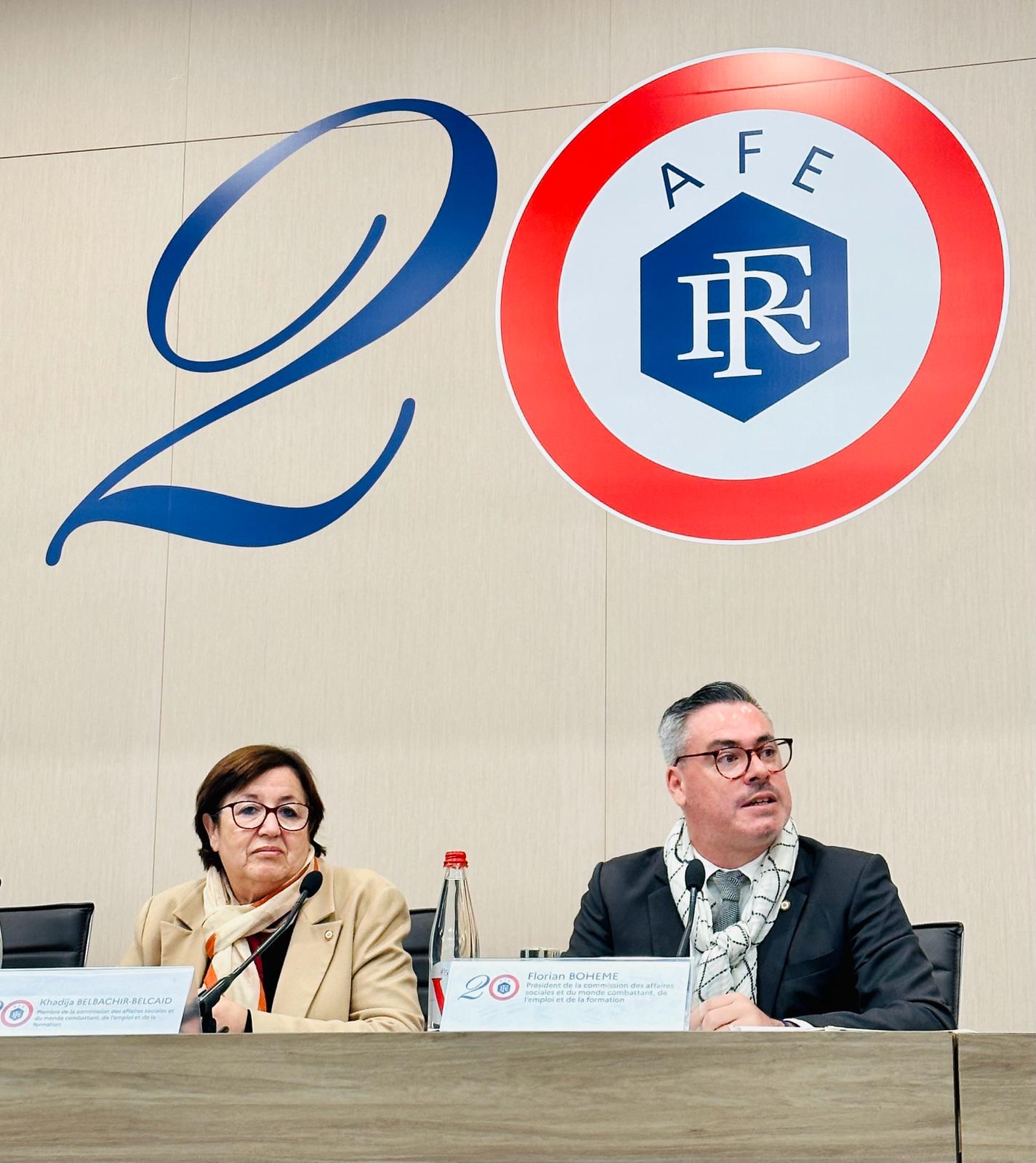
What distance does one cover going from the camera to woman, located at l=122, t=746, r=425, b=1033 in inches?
99.1

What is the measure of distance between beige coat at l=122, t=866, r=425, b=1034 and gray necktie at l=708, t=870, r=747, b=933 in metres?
0.52

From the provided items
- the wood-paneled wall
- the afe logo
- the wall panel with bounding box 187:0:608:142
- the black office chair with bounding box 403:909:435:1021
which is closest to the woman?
the black office chair with bounding box 403:909:435:1021

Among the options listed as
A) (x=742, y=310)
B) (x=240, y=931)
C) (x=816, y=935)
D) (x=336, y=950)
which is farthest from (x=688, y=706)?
(x=742, y=310)

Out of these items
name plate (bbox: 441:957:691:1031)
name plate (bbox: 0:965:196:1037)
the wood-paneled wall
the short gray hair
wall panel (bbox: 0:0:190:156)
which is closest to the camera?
name plate (bbox: 441:957:691:1031)

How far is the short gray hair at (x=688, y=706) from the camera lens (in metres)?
2.63

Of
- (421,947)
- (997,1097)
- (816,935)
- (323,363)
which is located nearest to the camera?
(997,1097)

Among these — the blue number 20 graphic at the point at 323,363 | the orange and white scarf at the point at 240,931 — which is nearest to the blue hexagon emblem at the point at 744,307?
the blue number 20 graphic at the point at 323,363

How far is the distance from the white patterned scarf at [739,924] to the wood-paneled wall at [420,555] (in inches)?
29.5

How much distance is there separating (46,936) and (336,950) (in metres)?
0.69

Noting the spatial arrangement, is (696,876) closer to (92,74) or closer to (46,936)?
(46,936)

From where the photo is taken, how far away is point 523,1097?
1353mm

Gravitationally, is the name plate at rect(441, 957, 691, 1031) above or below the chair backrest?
above

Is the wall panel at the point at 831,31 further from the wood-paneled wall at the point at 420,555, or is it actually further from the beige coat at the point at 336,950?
the beige coat at the point at 336,950

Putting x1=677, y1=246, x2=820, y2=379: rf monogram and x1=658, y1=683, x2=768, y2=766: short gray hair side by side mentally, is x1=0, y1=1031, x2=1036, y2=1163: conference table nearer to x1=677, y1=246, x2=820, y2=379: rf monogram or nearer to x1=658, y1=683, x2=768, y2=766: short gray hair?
x1=658, y1=683, x2=768, y2=766: short gray hair
